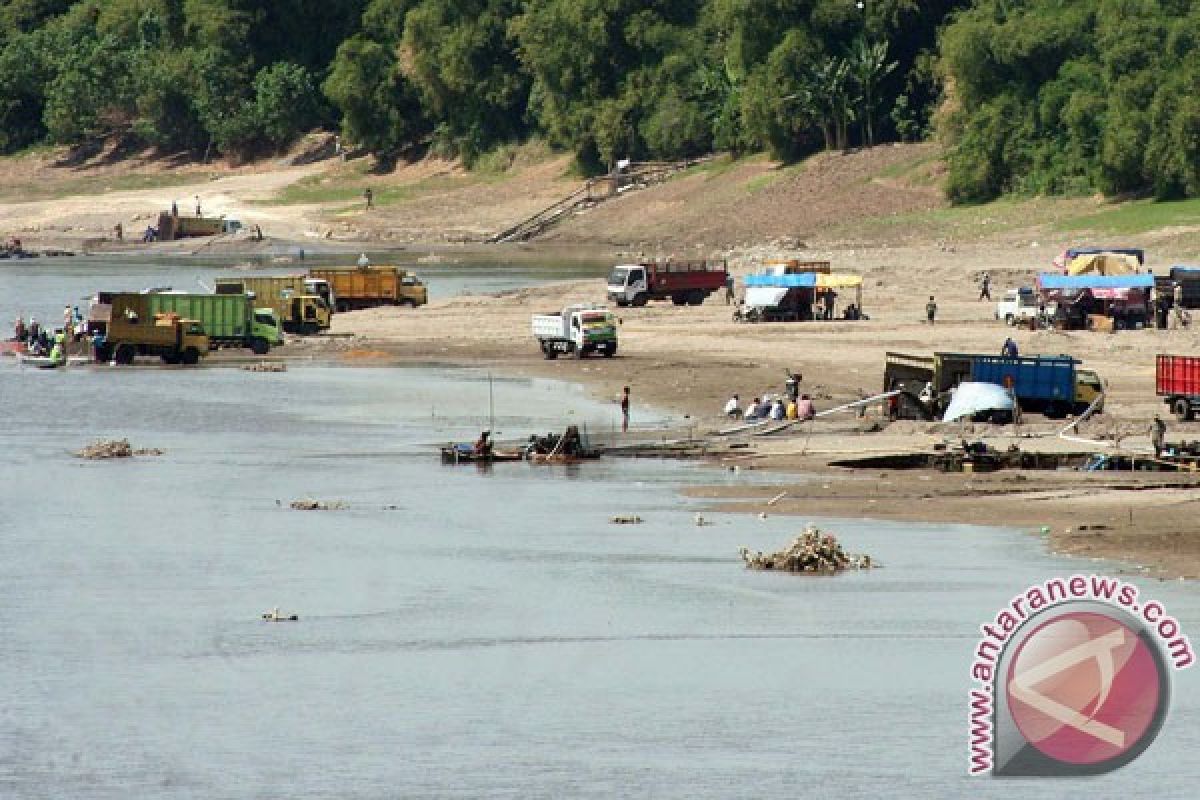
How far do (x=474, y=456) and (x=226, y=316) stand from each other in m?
30.7

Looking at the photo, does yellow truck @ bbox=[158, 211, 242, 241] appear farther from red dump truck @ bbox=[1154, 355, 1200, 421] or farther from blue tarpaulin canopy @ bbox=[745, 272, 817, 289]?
red dump truck @ bbox=[1154, 355, 1200, 421]

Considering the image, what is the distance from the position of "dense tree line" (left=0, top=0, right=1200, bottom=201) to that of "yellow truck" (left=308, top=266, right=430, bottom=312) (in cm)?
3087

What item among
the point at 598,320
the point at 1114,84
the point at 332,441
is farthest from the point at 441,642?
the point at 1114,84

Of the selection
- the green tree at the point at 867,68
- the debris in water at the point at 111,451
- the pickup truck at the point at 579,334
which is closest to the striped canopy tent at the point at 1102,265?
the pickup truck at the point at 579,334

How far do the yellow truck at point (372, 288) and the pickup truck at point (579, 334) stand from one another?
835 inches

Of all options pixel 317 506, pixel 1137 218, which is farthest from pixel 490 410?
pixel 1137 218

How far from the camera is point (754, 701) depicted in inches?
1452

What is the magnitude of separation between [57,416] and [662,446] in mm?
19143

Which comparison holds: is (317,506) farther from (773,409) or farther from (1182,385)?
(1182,385)

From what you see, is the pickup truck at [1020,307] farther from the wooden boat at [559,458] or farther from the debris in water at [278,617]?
the debris in water at [278,617]

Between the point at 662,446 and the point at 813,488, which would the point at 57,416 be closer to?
the point at 662,446

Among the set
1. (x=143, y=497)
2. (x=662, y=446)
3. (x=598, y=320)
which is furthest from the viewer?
(x=598, y=320)

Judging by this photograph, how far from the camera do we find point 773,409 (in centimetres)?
6238

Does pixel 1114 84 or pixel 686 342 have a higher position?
pixel 1114 84
